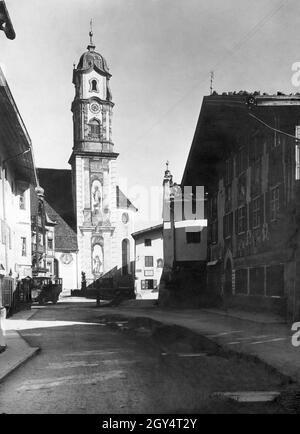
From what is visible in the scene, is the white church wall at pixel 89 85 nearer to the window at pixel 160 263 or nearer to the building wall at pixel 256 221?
the window at pixel 160 263

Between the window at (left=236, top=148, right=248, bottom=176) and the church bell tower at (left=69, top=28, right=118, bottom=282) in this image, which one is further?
the church bell tower at (left=69, top=28, right=118, bottom=282)

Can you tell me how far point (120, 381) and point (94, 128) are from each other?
56206mm

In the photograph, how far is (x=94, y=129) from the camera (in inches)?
2468

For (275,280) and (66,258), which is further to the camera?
(66,258)

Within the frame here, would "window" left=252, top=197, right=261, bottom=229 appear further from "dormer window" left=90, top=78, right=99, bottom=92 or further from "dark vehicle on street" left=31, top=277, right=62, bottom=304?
"dormer window" left=90, top=78, right=99, bottom=92

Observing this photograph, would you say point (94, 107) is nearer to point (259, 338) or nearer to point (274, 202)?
point (274, 202)

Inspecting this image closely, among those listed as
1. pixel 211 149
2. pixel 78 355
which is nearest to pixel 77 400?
pixel 78 355

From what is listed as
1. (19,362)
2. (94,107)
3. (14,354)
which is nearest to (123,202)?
(94,107)

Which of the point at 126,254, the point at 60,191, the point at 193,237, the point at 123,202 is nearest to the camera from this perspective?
the point at 193,237

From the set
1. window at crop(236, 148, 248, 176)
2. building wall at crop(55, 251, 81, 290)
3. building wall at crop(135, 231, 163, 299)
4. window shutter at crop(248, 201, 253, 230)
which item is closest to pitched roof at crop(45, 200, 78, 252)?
building wall at crop(55, 251, 81, 290)

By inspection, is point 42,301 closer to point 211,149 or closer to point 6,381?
point 211,149

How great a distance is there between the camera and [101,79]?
63.5 metres

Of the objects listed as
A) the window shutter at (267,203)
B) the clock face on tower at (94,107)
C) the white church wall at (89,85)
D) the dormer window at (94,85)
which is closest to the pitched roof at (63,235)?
the clock face on tower at (94,107)

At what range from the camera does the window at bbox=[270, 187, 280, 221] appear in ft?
60.4
